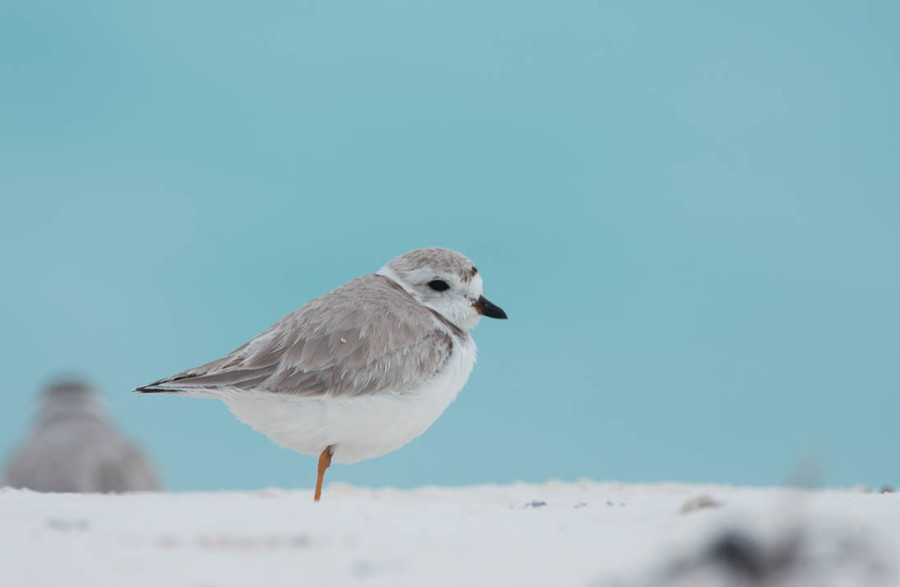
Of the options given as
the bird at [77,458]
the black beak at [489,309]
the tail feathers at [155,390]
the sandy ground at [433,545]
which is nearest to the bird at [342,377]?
Result: the tail feathers at [155,390]

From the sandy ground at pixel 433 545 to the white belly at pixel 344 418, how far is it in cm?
148

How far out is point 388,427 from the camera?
5.99m

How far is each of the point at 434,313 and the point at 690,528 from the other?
366 cm

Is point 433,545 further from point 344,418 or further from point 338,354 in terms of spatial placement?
point 338,354

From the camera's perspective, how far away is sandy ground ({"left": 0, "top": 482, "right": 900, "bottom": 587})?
2848 millimetres

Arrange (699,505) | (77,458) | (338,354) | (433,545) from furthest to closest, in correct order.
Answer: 1. (77,458)
2. (338,354)
3. (699,505)
4. (433,545)

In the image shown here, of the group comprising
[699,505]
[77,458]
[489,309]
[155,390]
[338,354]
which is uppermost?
[489,309]

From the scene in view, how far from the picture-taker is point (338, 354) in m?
5.96

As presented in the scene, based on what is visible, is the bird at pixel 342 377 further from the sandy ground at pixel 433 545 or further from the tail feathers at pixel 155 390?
the sandy ground at pixel 433 545

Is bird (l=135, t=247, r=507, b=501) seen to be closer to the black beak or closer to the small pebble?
the black beak

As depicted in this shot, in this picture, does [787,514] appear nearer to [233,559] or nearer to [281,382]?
[233,559]

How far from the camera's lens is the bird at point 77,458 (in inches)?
461

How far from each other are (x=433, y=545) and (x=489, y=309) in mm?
3816

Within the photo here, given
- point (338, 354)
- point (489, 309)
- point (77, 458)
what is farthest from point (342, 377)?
point (77, 458)
